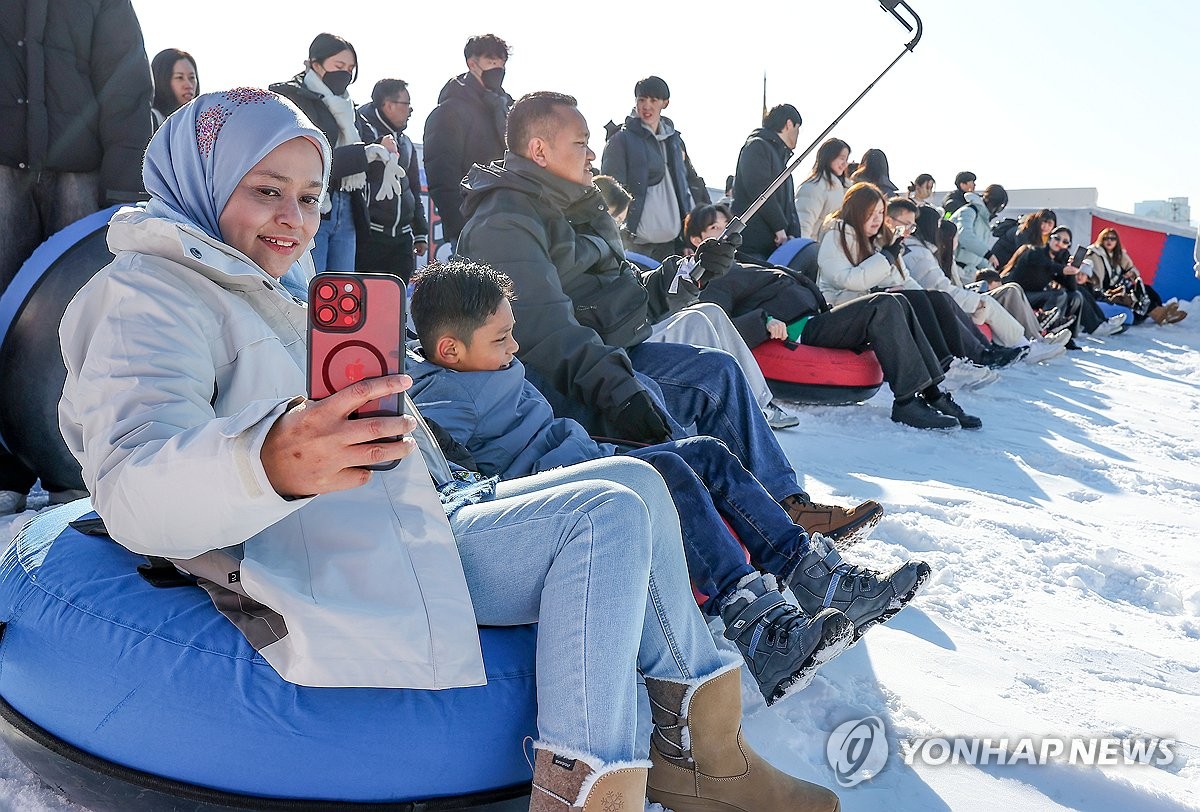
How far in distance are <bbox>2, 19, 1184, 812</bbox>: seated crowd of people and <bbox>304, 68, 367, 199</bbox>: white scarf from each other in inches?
56.6

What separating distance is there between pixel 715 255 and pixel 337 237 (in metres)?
2.09

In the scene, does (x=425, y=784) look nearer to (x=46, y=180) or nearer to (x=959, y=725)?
(x=959, y=725)

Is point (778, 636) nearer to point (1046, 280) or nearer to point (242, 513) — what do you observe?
point (242, 513)

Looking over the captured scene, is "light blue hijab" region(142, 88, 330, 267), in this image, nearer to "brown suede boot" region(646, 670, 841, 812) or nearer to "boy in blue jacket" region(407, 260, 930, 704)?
"boy in blue jacket" region(407, 260, 930, 704)

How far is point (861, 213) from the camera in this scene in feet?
18.4

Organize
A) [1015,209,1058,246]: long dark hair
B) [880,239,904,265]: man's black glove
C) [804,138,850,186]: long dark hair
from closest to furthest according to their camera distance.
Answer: [880,239,904,265]: man's black glove < [804,138,850,186]: long dark hair < [1015,209,1058,246]: long dark hair

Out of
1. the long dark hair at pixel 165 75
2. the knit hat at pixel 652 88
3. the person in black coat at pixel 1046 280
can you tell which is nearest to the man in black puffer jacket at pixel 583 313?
the long dark hair at pixel 165 75

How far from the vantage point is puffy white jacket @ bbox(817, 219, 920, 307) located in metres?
5.51

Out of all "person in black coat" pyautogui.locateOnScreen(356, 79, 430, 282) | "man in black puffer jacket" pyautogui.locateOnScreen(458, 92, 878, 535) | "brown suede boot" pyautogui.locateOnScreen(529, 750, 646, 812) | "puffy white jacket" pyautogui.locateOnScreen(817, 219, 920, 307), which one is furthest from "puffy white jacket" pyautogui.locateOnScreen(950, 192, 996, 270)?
"brown suede boot" pyautogui.locateOnScreen(529, 750, 646, 812)

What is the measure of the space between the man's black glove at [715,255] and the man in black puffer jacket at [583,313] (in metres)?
0.27

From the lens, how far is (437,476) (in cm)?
177

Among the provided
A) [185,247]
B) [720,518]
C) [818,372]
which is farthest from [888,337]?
[185,247]

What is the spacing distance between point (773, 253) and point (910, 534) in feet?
10.7

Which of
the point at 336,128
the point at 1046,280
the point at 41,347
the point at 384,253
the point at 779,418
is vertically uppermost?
the point at 336,128
